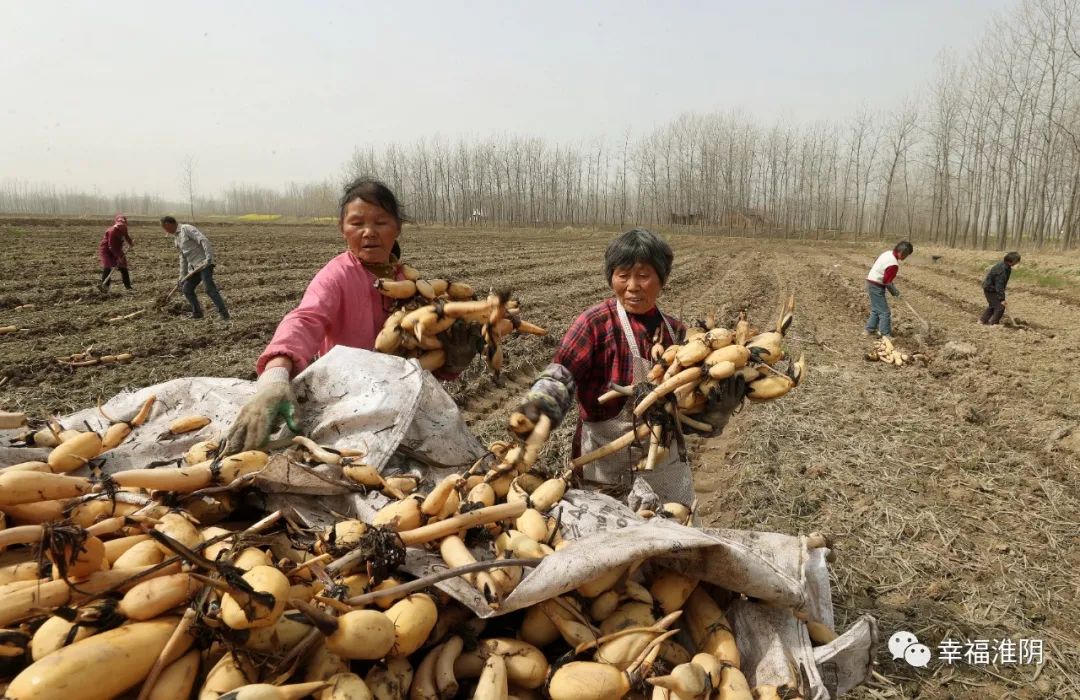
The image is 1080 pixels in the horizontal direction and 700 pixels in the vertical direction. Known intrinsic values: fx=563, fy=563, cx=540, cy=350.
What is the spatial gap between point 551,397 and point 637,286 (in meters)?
0.73

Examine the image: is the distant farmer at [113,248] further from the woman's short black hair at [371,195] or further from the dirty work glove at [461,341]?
the dirty work glove at [461,341]

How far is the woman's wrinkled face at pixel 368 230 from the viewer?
2.30 meters

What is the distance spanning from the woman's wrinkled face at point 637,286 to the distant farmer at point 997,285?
1143cm

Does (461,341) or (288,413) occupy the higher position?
(461,341)

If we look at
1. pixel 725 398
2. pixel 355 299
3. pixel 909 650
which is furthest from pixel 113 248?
pixel 909 650

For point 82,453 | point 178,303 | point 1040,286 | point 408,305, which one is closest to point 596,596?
point 408,305

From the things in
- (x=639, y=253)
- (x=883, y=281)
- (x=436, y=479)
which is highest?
(x=639, y=253)

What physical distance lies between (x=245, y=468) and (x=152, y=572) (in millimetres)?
406

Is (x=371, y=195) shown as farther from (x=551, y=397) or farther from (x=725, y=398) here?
(x=725, y=398)

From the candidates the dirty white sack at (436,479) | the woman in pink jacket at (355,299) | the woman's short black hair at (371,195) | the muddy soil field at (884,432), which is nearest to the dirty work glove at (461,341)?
the woman in pink jacket at (355,299)

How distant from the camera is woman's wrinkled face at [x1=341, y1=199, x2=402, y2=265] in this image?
2303 millimetres

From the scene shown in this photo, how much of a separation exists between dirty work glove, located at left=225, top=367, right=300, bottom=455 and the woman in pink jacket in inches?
6.7

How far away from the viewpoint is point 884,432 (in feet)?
18.7

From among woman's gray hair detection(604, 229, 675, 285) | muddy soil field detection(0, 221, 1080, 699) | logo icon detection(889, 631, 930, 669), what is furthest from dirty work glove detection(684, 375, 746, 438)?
logo icon detection(889, 631, 930, 669)
